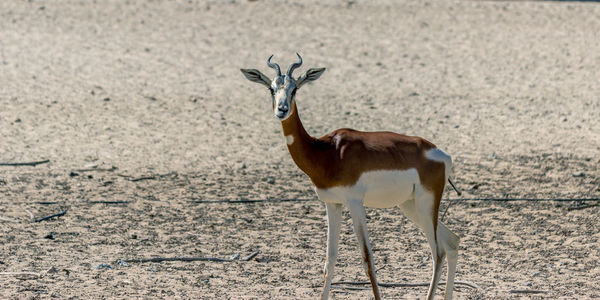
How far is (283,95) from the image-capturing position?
6.58 meters

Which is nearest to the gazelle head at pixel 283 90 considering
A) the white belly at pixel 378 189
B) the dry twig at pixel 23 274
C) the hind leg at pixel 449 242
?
the white belly at pixel 378 189

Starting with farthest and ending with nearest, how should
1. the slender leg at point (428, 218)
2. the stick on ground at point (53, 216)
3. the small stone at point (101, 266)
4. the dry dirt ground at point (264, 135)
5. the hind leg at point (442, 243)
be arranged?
1. the stick on ground at point (53, 216)
2. the dry dirt ground at point (264, 135)
3. the small stone at point (101, 266)
4. the hind leg at point (442, 243)
5. the slender leg at point (428, 218)

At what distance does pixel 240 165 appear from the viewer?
12016mm

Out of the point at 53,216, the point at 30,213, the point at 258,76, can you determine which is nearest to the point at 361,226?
the point at 258,76

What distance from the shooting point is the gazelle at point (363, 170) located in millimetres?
6852

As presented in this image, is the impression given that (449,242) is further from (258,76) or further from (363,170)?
(258,76)

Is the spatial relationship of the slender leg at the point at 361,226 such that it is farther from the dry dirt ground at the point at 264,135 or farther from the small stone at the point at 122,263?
the small stone at the point at 122,263

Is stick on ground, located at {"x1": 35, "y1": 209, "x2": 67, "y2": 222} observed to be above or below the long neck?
below

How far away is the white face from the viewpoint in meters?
6.53

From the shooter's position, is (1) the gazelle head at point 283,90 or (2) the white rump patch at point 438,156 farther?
(2) the white rump patch at point 438,156

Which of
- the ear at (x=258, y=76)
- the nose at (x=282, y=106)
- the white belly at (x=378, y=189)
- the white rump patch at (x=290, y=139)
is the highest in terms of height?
the ear at (x=258, y=76)

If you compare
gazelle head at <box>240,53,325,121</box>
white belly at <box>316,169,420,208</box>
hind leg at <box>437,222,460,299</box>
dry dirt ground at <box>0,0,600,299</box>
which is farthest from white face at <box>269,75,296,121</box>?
dry dirt ground at <box>0,0,600,299</box>

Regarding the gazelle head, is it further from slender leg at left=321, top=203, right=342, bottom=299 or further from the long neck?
slender leg at left=321, top=203, right=342, bottom=299

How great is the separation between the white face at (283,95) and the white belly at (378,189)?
2.14 ft
